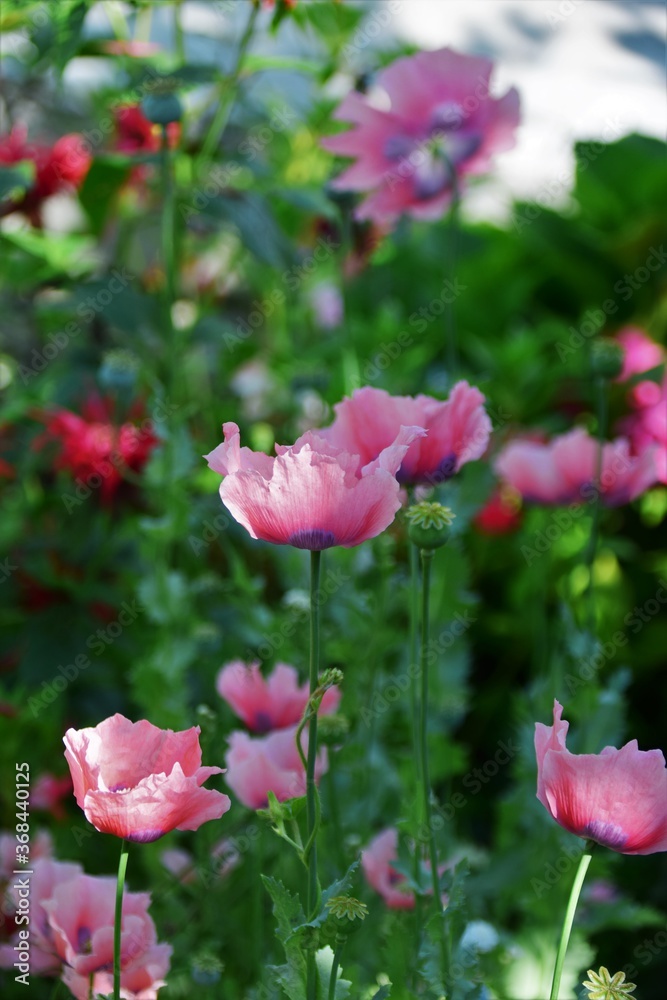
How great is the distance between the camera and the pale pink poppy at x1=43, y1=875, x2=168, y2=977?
0.41 metres

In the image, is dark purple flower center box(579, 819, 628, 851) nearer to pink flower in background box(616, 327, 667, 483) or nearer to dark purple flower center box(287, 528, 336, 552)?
A: dark purple flower center box(287, 528, 336, 552)

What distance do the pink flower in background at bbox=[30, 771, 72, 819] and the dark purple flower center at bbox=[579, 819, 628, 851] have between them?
1.74 feet

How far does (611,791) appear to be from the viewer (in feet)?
1.11

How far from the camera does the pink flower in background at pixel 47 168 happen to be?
957mm

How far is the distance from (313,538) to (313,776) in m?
0.08

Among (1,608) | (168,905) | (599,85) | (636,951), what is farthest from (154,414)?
(599,85)

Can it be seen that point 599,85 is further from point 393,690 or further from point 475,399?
point 475,399

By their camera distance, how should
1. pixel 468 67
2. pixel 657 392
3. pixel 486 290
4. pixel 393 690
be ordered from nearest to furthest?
pixel 468 67 < pixel 393 690 < pixel 657 392 < pixel 486 290

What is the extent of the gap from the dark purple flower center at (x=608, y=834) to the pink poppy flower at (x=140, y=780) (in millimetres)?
117

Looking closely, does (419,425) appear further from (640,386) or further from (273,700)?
(640,386)

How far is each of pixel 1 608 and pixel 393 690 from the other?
331 millimetres

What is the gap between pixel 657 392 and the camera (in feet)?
3.69

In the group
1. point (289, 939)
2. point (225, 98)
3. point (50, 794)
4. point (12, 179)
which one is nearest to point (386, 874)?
point (289, 939)
